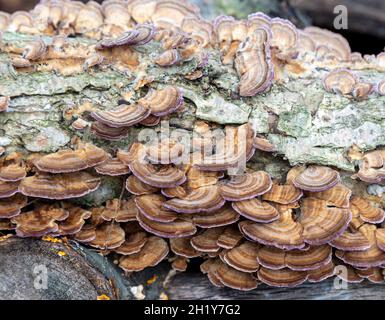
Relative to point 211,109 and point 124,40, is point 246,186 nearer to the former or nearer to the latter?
point 211,109

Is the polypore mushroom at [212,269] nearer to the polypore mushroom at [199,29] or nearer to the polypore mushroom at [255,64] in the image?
the polypore mushroom at [255,64]

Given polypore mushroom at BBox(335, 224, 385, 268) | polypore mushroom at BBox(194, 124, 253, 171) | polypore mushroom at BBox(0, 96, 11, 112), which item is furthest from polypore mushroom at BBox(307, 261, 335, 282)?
polypore mushroom at BBox(0, 96, 11, 112)

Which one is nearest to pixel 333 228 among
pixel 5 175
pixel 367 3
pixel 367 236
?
pixel 367 236

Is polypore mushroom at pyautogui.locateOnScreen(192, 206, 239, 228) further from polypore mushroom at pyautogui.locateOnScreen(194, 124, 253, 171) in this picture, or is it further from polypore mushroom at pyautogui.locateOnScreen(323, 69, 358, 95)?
polypore mushroom at pyautogui.locateOnScreen(323, 69, 358, 95)

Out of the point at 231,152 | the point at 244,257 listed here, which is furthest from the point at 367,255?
the point at 231,152

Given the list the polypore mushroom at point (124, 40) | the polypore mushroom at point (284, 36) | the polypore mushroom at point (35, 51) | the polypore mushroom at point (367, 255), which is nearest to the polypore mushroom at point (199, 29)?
the polypore mushroom at point (284, 36)

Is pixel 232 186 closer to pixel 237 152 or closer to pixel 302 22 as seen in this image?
pixel 237 152
